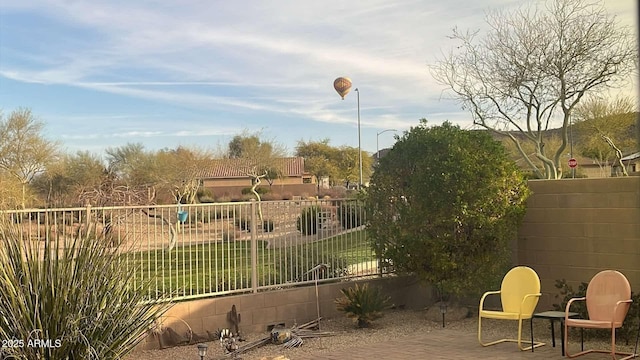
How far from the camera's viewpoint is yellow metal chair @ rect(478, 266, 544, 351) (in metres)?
7.68

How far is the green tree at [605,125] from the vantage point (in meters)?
23.5

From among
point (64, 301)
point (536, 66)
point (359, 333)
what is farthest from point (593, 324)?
point (536, 66)

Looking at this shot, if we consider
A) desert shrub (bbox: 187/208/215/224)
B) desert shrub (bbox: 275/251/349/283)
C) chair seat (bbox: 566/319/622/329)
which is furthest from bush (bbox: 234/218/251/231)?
chair seat (bbox: 566/319/622/329)

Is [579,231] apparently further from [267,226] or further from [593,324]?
[267,226]

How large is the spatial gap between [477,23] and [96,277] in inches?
692

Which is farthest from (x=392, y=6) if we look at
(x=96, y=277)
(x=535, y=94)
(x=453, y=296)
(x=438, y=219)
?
(x=535, y=94)

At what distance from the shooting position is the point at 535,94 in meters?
22.9

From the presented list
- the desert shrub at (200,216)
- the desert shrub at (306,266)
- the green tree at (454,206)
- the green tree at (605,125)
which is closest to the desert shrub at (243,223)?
the desert shrub at (200,216)

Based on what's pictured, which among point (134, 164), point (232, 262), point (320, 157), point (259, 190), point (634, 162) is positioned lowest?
point (232, 262)

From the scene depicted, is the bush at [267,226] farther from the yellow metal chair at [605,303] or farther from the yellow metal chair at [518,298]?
the yellow metal chair at [605,303]

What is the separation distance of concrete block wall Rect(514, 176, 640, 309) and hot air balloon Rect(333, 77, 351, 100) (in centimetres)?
1812

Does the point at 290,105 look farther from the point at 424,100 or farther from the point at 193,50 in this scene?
the point at 193,50

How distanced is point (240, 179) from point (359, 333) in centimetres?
3826

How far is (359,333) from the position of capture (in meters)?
8.97
